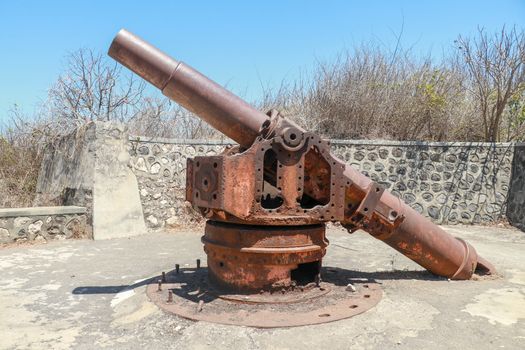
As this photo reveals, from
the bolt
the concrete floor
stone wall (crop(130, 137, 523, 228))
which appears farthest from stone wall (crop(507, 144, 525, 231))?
the bolt

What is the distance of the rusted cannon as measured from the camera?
12.9ft

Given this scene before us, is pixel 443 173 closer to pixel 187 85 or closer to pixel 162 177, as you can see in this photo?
pixel 162 177

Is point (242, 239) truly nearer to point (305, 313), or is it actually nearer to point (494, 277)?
point (305, 313)

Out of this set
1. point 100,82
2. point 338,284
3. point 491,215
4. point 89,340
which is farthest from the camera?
point 100,82

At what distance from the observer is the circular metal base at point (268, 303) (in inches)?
148

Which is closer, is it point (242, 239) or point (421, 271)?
point (242, 239)

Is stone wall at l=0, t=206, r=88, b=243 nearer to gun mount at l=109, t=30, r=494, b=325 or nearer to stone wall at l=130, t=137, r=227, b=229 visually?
stone wall at l=130, t=137, r=227, b=229

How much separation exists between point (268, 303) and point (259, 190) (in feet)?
3.23

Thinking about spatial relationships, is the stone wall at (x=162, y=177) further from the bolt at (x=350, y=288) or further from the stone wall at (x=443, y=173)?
the bolt at (x=350, y=288)

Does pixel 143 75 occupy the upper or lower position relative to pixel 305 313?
upper

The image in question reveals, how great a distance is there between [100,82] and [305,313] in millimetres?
11972

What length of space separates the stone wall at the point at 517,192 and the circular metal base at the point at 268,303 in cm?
680

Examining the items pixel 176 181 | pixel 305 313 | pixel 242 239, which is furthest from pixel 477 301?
pixel 176 181

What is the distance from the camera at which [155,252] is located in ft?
23.5
